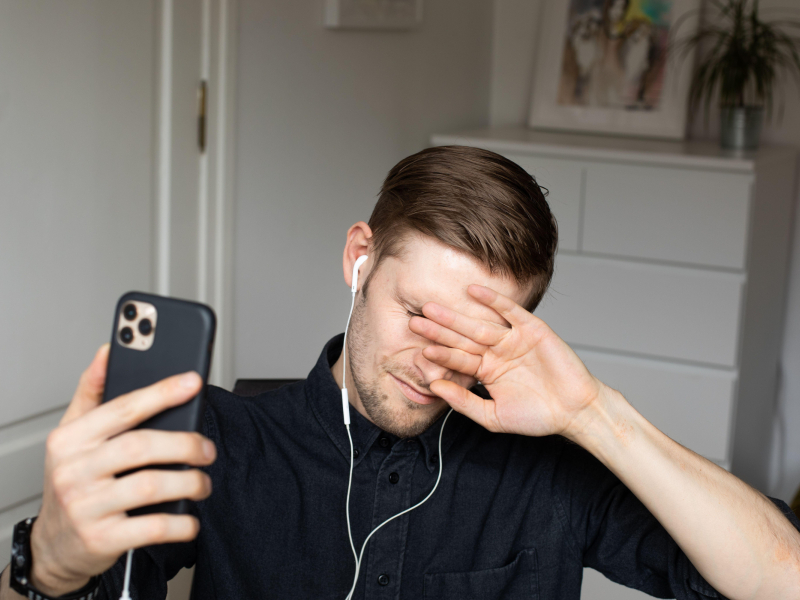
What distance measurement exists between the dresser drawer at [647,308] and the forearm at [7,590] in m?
1.93

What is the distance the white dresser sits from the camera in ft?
7.77

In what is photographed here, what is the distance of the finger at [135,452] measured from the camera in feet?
2.04

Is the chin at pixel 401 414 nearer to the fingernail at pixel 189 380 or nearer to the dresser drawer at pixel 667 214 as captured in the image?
the fingernail at pixel 189 380

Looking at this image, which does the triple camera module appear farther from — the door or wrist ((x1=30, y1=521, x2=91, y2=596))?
the door

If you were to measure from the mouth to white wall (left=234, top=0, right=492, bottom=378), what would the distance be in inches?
45.0

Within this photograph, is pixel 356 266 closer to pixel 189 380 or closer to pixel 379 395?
pixel 379 395

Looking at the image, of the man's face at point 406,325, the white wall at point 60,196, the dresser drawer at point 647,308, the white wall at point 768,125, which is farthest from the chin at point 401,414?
the white wall at point 768,125

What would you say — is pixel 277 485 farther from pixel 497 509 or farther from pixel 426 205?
pixel 426 205

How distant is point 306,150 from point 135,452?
5.79 ft

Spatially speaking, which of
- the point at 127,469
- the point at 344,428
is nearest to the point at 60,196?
the point at 344,428

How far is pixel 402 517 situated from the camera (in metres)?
1.09

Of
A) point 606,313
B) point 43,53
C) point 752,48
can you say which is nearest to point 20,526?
point 43,53

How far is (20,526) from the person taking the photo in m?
0.76

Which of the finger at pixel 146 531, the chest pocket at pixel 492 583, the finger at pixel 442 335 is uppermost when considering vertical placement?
the finger at pixel 442 335
